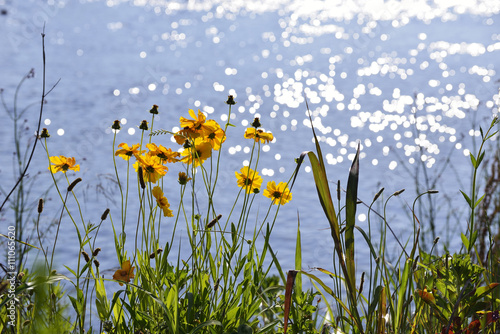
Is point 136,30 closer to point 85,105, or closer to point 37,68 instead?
point 37,68

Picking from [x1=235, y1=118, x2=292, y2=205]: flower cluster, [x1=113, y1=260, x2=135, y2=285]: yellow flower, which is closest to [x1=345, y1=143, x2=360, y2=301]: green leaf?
[x1=235, y1=118, x2=292, y2=205]: flower cluster

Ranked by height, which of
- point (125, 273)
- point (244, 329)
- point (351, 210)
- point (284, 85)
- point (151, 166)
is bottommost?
point (244, 329)

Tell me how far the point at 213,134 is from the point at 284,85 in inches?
281

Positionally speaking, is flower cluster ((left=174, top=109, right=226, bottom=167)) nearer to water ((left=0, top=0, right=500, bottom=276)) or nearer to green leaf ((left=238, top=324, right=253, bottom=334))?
green leaf ((left=238, top=324, right=253, bottom=334))

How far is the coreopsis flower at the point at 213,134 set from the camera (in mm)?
1585

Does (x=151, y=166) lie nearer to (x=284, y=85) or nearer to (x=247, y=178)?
(x=247, y=178)

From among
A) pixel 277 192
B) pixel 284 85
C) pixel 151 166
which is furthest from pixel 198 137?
pixel 284 85

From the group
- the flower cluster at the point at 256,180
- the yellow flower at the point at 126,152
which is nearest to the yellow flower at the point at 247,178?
the flower cluster at the point at 256,180

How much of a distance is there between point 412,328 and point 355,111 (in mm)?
5997

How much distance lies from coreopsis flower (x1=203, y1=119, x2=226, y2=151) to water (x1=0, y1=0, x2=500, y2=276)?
3.80 feet

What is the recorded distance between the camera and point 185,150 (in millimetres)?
1647

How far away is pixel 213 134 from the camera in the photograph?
Result: 160 centimetres

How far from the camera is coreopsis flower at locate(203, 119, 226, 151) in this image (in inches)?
62.4

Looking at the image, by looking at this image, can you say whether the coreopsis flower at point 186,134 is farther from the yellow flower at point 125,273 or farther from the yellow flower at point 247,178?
the yellow flower at point 125,273
